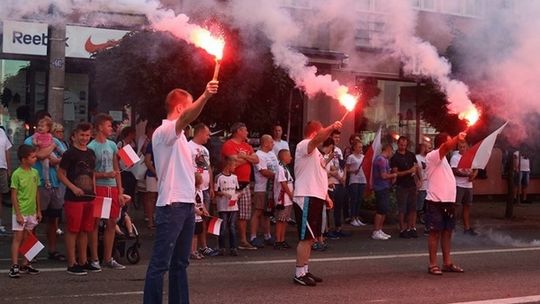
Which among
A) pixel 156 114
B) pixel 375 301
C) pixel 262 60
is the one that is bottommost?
pixel 375 301

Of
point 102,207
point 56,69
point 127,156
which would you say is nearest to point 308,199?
point 127,156

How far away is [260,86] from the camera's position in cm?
1190

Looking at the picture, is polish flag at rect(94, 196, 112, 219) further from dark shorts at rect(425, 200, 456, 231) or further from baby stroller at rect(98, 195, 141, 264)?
dark shorts at rect(425, 200, 456, 231)

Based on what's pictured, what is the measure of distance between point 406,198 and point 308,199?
4.83 meters

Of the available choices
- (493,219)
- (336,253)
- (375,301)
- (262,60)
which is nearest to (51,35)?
(262,60)

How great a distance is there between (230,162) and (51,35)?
3.16 meters

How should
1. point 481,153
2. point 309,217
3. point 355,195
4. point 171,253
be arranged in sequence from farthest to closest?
point 355,195, point 481,153, point 309,217, point 171,253

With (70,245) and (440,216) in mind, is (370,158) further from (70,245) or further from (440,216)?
(70,245)

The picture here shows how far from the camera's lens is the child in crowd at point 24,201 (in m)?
7.90

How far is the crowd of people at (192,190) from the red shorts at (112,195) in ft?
0.04

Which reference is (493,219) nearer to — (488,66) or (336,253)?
(488,66)

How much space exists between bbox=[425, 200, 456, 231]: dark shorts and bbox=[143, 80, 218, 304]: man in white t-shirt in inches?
153

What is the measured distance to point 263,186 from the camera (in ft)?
35.2

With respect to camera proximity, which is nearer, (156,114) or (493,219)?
(156,114)
